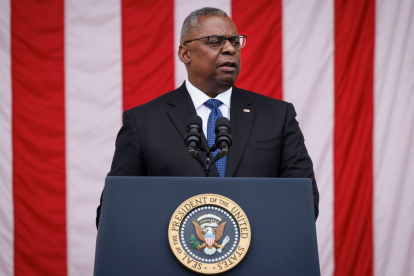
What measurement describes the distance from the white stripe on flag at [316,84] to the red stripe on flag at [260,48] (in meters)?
0.04

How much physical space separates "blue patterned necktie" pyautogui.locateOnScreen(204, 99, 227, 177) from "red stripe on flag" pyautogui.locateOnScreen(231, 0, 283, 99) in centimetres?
101

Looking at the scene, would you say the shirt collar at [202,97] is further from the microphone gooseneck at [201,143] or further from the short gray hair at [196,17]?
the microphone gooseneck at [201,143]

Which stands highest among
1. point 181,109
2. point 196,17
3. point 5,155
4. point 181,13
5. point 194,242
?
point 181,13

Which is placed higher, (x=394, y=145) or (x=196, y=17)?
(x=196, y=17)

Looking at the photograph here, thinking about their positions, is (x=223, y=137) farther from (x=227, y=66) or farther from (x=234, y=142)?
(x=227, y=66)

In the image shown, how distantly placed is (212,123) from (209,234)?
65 cm

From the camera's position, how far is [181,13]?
2.85m

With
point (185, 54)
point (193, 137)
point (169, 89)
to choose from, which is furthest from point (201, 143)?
point (169, 89)

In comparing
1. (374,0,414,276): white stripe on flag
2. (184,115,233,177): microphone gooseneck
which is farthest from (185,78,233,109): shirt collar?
(374,0,414,276): white stripe on flag

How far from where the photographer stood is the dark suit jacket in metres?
1.70

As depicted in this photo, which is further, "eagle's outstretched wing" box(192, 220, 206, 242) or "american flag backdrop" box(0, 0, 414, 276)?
"american flag backdrop" box(0, 0, 414, 276)

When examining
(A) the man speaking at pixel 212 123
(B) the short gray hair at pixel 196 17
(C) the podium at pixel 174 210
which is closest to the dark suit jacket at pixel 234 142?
(A) the man speaking at pixel 212 123

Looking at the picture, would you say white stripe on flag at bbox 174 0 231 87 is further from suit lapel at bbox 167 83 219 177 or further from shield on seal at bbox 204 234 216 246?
shield on seal at bbox 204 234 216 246

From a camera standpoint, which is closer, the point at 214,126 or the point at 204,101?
the point at 214,126
